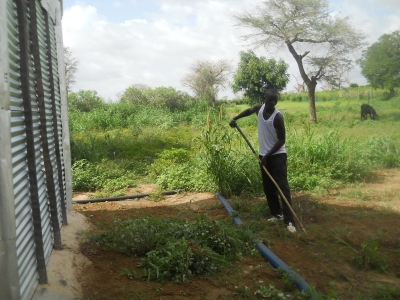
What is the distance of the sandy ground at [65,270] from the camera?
10.8ft

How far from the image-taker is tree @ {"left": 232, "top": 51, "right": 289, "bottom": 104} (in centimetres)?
1842

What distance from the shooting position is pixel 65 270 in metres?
3.72

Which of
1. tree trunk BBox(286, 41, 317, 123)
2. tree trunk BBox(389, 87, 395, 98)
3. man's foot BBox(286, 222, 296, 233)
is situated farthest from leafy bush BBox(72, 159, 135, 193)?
tree trunk BBox(286, 41, 317, 123)

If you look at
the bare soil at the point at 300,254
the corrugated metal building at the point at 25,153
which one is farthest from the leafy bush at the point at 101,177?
the corrugated metal building at the point at 25,153

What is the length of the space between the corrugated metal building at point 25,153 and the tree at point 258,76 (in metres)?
14.4

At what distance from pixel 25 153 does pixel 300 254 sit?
2958mm

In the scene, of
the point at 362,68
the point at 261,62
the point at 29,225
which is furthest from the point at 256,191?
the point at 261,62

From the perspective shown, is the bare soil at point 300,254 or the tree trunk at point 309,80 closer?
the bare soil at point 300,254

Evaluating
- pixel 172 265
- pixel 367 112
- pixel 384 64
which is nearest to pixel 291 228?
pixel 172 265

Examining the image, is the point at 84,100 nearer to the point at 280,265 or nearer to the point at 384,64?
the point at 384,64

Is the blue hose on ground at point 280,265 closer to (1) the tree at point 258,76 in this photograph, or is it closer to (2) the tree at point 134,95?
(1) the tree at point 258,76

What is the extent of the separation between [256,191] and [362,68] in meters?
7.40

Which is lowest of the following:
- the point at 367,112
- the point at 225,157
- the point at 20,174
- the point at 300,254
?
the point at 300,254

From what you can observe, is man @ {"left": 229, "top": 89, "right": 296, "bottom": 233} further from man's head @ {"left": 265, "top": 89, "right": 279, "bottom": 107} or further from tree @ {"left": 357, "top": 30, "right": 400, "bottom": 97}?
tree @ {"left": 357, "top": 30, "right": 400, "bottom": 97}
